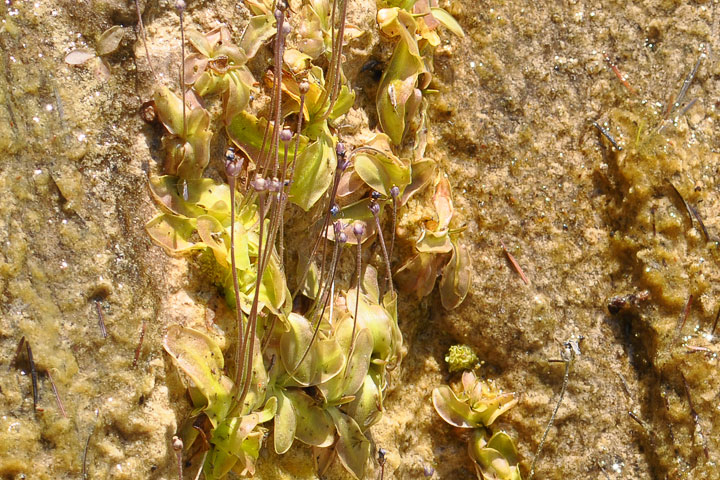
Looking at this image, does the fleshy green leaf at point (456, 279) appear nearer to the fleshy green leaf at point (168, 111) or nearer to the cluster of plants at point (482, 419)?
the cluster of plants at point (482, 419)

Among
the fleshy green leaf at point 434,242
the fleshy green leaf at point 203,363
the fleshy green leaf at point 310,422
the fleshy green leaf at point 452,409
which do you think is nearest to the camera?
the fleshy green leaf at point 203,363

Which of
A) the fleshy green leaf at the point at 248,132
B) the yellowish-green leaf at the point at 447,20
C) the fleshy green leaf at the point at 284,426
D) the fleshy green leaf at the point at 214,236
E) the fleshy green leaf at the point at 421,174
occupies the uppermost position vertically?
the yellowish-green leaf at the point at 447,20

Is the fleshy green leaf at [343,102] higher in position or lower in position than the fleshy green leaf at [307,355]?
higher

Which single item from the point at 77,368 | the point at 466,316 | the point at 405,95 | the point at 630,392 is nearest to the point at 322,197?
the point at 405,95

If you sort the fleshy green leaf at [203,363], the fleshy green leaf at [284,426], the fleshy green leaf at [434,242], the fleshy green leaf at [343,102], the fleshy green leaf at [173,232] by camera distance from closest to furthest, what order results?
1. the fleshy green leaf at [203,363]
2. the fleshy green leaf at [173,232]
3. the fleshy green leaf at [284,426]
4. the fleshy green leaf at [343,102]
5. the fleshy green leaf at [434,242]

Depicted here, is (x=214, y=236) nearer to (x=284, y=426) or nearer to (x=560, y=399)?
(x=284, y=426)

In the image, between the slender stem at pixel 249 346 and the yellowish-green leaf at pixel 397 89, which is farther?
the yellowish-green leaf at pixel 397 89

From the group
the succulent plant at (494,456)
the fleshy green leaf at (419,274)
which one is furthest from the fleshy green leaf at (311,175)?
the succulent plant at (494,456)

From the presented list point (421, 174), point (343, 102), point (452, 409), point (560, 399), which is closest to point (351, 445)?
point (452, 409)
